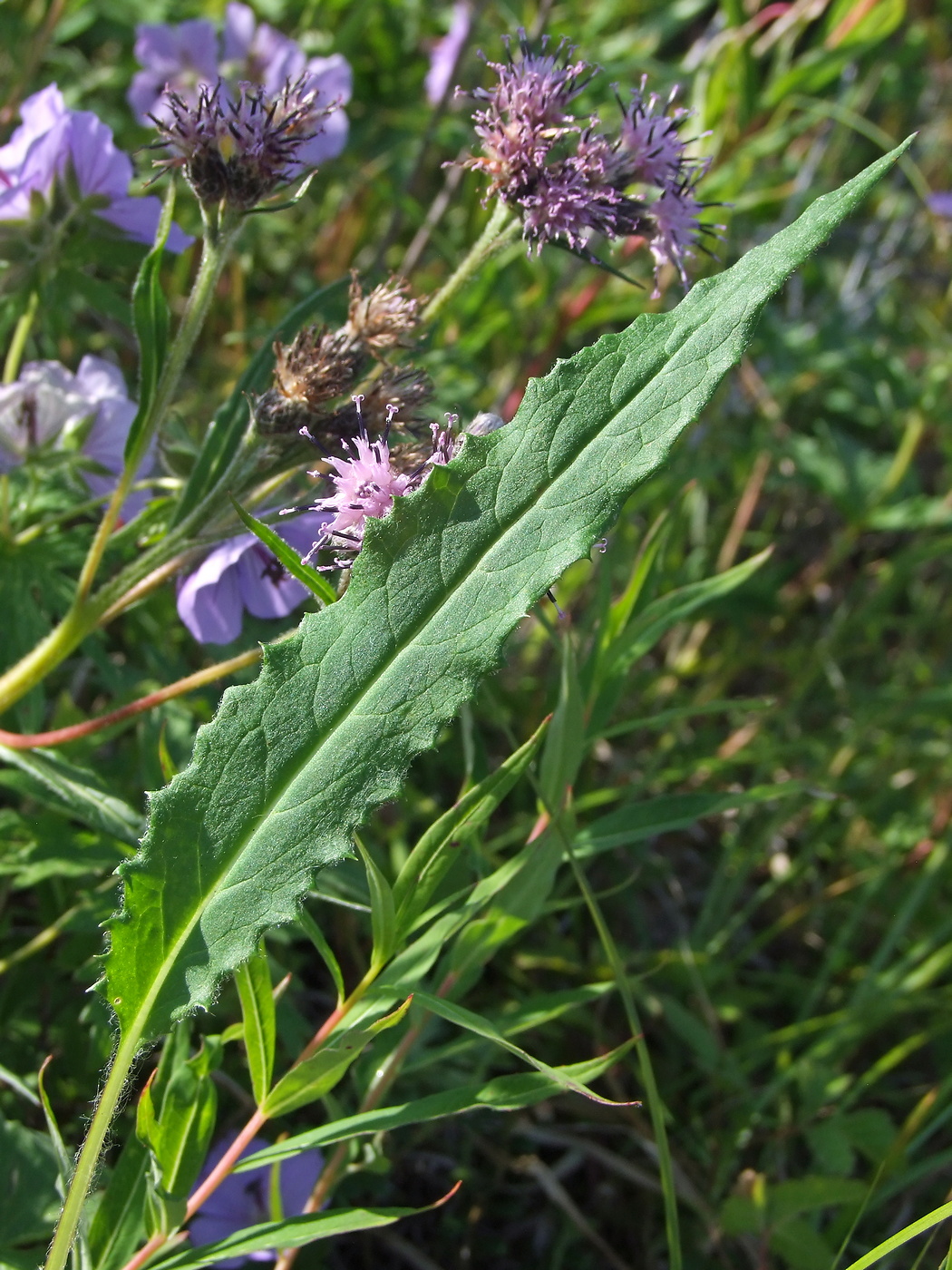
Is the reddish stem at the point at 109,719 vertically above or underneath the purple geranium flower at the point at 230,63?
underneath

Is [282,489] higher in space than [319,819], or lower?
higher

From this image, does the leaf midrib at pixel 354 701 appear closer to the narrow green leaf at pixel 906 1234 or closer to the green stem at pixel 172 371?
the green stem at pixel 172 371

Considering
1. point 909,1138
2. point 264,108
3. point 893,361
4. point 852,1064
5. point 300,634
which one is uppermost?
point 264,108

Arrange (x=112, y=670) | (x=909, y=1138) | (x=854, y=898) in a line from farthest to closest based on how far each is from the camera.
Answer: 1. (x=854, y=898)
2. (x=909, y=1138)
3. (x=112, y=670)

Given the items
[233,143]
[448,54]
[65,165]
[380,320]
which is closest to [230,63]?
[448,54]

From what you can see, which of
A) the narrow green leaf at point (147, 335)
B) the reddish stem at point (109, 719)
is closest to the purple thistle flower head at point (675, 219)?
the narrow green leaf at point (147, 335)

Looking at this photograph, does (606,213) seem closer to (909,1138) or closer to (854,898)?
(909,1138)

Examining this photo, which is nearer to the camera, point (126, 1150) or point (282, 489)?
point (126, 1150)

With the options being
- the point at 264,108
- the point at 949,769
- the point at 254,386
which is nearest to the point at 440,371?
the point at 254,386
